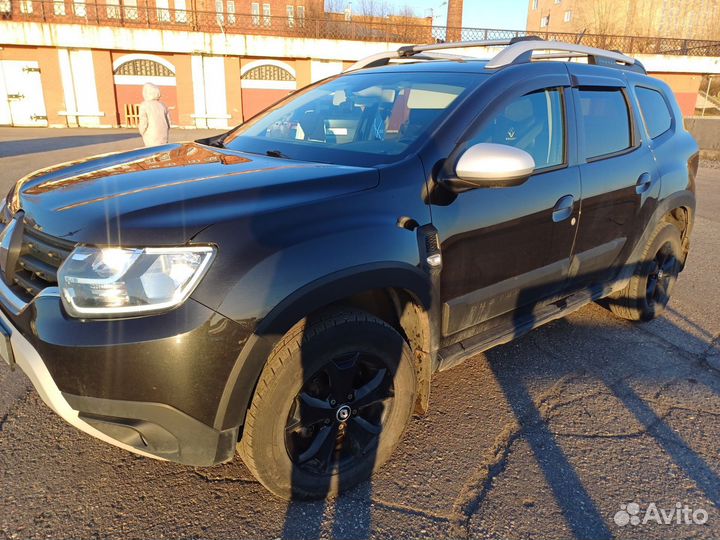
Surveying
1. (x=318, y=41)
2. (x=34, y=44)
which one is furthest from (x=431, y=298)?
(x=34, y=44)

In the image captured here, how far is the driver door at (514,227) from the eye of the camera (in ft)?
8.04

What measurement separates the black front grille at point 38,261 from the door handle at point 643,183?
10.8 ft

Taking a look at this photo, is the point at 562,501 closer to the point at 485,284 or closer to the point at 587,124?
the point at 485,284

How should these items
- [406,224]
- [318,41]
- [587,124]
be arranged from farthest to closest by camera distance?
1. [318,41]
2. [587,124]
3. [406,224]

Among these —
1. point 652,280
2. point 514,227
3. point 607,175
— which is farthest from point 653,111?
point 514,227

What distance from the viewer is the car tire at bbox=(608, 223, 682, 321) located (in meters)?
3.90

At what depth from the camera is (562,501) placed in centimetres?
227

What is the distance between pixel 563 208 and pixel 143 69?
27.7 m

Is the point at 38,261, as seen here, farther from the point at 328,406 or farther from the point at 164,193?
the point at 328,406

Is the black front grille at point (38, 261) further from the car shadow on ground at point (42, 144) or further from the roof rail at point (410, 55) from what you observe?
the car shadow on ground at point (42, 144)

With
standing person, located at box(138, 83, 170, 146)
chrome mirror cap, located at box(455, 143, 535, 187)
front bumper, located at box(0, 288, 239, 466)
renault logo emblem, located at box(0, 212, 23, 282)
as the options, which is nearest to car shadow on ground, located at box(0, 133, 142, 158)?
standing person, located at box(138, 83, 170, 146)

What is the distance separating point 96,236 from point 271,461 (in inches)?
40.8

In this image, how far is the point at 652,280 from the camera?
161 inches
